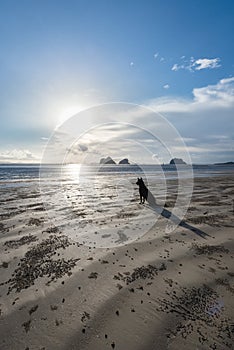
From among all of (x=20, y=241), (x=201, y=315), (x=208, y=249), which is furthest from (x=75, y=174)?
(x=201, y=315)

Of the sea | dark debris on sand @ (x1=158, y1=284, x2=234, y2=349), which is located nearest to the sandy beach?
dark debris on sand @ (x1=158, y1=284, x2=234, y2=349)

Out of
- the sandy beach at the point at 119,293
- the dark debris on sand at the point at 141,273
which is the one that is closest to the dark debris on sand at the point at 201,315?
the sandy beach at the point at 119,293

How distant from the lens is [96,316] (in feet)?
14.1

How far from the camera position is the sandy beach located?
3816mm

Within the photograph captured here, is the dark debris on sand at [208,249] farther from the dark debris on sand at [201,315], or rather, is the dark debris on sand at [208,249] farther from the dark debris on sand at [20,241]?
the dark debris on sand at [20,241]

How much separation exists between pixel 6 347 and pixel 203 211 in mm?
11828

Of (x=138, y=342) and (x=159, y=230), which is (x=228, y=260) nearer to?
(x=159, y=230)

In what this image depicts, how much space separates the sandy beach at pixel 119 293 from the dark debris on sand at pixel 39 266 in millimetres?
28

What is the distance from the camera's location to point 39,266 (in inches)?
250

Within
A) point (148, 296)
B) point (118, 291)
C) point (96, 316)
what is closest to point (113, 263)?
point (118, 291)

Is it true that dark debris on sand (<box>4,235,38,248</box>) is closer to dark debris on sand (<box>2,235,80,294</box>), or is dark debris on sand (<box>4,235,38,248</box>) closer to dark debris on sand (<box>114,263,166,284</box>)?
dark debris on sand (<box>2,235,80,294</box>)

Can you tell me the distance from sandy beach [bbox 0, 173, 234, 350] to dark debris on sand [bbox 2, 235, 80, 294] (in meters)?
0.03

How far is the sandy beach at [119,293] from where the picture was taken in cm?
382

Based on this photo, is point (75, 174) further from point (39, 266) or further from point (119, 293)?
point (119, 293)
